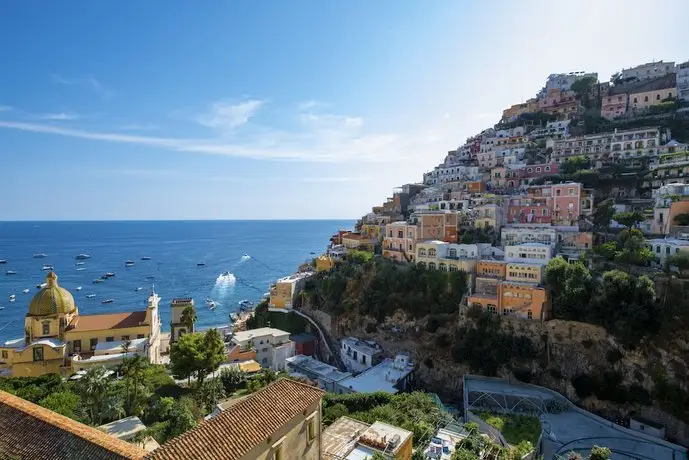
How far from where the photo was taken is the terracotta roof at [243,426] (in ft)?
35.0

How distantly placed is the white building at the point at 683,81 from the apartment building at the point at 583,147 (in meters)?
20.6

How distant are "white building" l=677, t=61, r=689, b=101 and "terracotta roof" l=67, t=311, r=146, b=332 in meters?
93.7

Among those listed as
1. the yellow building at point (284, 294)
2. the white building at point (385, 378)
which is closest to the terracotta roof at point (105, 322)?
the white building at point (385, 378)

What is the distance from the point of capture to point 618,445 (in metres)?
27.5

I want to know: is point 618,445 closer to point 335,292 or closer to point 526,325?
point 526,325

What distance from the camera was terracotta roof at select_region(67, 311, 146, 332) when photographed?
1396 inches

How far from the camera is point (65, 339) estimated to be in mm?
34750

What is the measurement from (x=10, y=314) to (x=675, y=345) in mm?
96448

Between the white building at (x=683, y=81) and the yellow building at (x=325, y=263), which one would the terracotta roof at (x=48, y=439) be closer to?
the yellow building at (x=325, y=263)

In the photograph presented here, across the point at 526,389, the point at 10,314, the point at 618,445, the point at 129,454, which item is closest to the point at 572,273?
the point at 526,389

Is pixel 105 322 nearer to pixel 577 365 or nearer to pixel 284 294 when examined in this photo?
pixel 284 294

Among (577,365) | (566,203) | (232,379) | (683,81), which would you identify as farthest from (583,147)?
(232,379)

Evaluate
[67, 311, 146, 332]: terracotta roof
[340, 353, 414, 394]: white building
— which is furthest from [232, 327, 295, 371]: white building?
[67, 311, 146, 332]: terracotta roof

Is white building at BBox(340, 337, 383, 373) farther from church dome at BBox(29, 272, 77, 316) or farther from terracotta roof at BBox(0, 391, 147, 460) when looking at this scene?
terracotta roof at BBox(0, 391, 147, 460)
